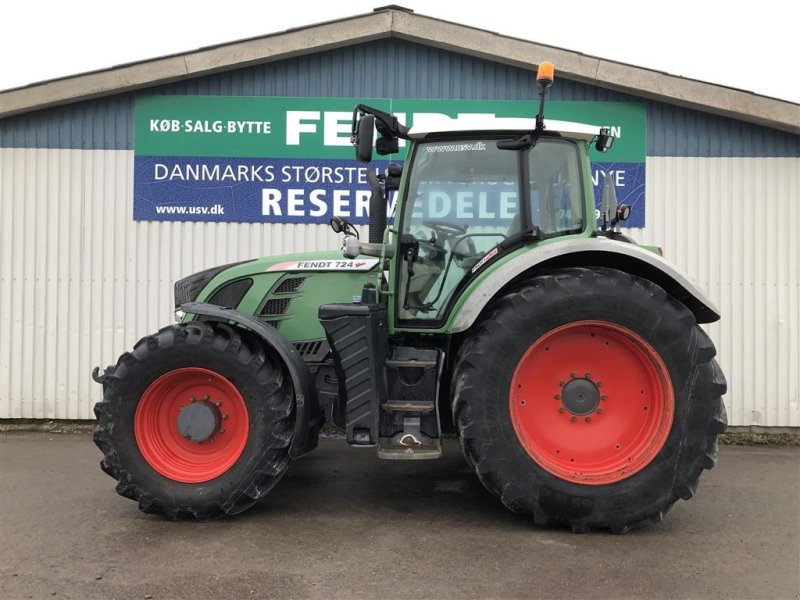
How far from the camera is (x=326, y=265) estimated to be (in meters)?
4.66

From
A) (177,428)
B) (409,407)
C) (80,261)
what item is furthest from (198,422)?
(80,261)

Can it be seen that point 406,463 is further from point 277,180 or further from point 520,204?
point 277,180

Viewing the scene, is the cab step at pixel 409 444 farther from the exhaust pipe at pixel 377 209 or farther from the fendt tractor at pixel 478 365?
the exhaust pipe at pixel 377 209

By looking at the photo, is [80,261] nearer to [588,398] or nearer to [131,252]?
[131,252]

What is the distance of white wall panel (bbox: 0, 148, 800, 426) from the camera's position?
6.66 meters

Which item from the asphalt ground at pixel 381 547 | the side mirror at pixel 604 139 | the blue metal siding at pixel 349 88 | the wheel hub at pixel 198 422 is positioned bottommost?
the asphalt ground at pixel 381 547

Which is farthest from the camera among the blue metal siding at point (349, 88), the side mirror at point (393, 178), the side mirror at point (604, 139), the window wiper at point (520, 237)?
the blue metal siding at point (349, 88)

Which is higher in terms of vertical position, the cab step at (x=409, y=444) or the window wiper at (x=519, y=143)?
the window wiper at (x=519, y=143)

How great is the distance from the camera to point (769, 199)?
666cm

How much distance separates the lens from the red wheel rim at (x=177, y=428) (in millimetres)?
4094

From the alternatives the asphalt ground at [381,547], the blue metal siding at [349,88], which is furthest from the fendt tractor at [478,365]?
the blue metal siding at [349,88]

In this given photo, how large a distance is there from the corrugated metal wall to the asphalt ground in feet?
6.84

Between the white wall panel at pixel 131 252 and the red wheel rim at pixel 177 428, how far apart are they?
281cm

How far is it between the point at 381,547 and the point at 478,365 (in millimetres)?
1176
